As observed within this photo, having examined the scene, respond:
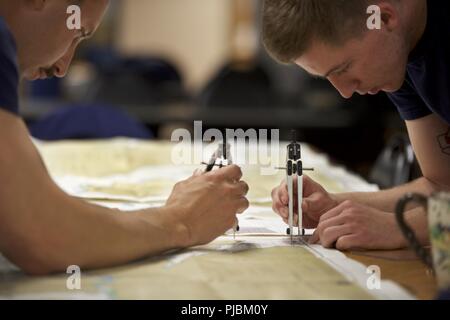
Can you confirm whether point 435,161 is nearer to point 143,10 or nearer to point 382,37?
point 382,37

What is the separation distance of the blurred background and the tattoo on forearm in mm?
328

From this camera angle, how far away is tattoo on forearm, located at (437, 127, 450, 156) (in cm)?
132

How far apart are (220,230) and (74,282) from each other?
0.26 meters

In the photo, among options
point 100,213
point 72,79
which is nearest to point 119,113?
point 100,213

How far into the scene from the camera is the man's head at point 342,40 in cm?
107

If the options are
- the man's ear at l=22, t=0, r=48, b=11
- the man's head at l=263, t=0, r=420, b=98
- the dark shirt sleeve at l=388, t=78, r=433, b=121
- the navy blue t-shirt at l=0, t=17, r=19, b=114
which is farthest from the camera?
the dark shirt sleeve at l=388, t=78, r=433, b=121

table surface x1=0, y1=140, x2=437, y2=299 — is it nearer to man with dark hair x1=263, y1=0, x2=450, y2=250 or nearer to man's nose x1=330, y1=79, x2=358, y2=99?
man with dark hair x1=263, y1=0, x2=450, y2=250

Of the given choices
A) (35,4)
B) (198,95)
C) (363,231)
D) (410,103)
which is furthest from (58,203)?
(198,95)

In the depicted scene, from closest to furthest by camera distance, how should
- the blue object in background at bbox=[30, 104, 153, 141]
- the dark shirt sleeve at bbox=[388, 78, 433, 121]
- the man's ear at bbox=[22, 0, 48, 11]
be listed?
the man's ear at bbox=[22, 0, 48, 11], the dark shirt sleeve at bbox=[388, 78, 433, 121], the blue object in background at bbox=[30, 104, 153, 141]

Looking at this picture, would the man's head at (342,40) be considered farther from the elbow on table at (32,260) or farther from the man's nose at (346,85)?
the elbow on table at (32,260)

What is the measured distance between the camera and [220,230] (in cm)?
108

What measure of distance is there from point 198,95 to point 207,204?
11.6ft

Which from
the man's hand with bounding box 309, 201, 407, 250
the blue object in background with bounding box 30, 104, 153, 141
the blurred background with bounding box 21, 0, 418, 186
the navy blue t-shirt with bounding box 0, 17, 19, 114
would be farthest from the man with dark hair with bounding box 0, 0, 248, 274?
the blue object in background with bounding box 30, 104, 153, 141
